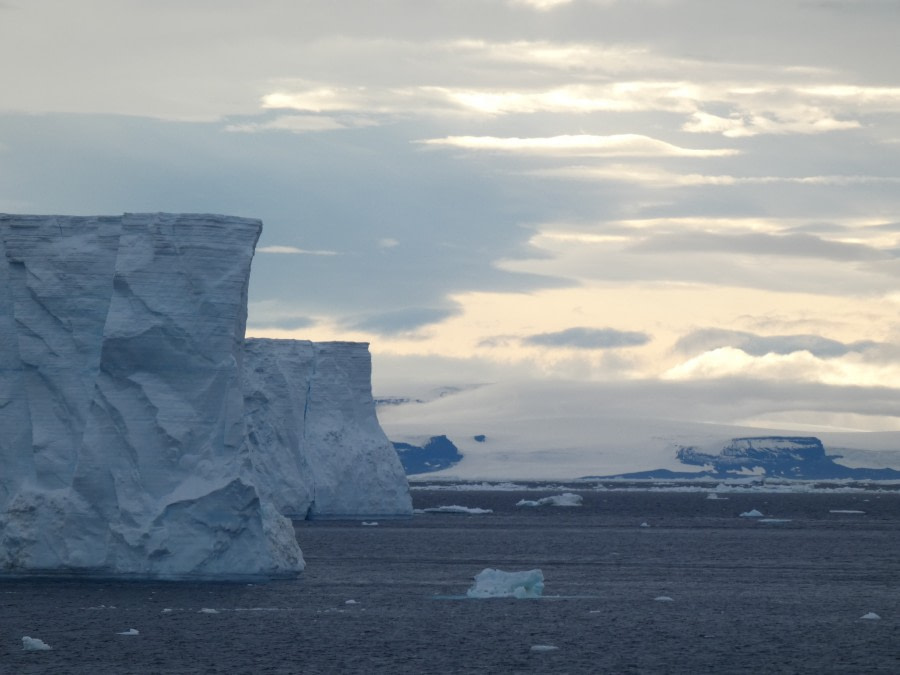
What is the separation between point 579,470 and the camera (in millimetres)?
141625

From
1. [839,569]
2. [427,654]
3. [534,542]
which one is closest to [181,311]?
[427,654]

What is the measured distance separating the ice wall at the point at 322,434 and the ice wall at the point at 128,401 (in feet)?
60.6

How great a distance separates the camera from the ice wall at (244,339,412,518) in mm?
44156

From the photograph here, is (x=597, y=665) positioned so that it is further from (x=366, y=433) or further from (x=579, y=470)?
(x=579, y=470)

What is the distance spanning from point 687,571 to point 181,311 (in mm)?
11150

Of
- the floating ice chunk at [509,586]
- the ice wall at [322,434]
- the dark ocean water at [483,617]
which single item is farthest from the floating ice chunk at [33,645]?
the ice wall at [322,434]

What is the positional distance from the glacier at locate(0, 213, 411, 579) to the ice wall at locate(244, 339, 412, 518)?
726 inches

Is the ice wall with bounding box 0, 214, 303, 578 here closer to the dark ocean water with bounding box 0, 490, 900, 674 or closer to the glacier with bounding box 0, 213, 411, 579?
the glacier with bounding box 0, 213, 411, 579

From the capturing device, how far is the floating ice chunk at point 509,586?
22.9 m

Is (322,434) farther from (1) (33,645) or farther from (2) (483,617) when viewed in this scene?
(1) (33,645)

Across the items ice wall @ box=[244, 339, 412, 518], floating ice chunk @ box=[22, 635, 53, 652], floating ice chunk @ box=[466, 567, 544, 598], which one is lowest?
floating ice chunk @ box=[22, 635, 53, 652]

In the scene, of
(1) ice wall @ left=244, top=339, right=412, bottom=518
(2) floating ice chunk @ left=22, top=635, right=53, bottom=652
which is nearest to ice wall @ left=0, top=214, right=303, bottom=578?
(2) floating ice chunk @ left=22, top=635, right=53, bottom=652

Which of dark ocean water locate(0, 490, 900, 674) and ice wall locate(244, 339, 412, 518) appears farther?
ice wall locate(244, 339, 412, 518)

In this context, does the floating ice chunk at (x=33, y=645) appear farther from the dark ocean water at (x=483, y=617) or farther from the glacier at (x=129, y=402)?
the glacier at (x=129, y=402)
